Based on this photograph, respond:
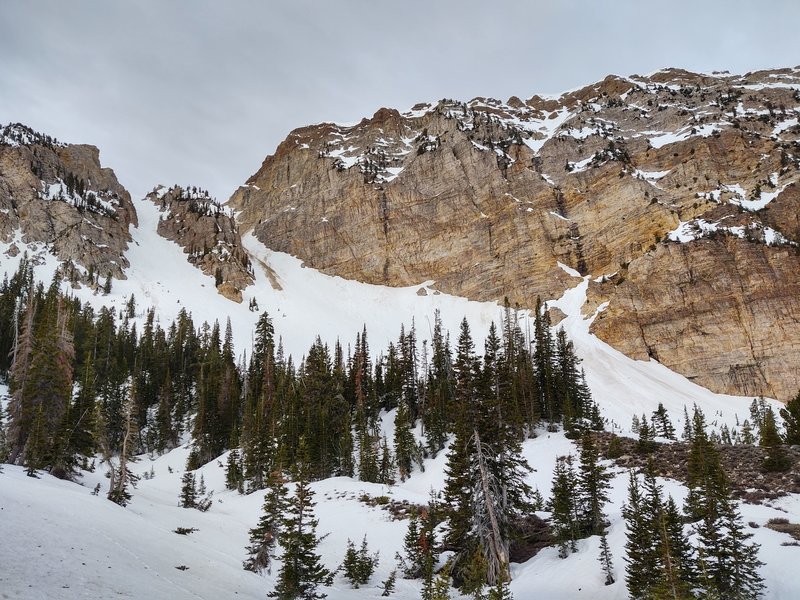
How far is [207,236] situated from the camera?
480ft

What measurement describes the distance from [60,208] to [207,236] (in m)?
36.7

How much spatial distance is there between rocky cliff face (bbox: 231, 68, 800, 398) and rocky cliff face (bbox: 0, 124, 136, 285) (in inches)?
2017

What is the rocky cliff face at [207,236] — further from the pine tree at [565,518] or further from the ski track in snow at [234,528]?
the pine tree at [565,518]

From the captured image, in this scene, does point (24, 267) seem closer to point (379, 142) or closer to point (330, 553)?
point (330, 553)

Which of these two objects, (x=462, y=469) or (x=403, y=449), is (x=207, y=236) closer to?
(x=403, y=449)

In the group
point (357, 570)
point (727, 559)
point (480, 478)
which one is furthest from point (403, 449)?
point (727, 559)

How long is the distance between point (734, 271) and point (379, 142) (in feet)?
417

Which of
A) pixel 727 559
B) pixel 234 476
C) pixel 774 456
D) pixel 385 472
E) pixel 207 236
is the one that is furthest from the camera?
pixel 207 236

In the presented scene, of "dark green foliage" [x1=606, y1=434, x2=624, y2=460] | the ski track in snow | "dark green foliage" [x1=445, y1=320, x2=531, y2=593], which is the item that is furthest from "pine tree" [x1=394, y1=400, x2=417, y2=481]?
"dark green foliage" [x1=445, y1=320, x2=531, y2=593]

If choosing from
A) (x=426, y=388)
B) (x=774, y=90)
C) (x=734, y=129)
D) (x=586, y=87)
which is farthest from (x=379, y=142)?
(x=426, y=388)

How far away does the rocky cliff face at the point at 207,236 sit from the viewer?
130m

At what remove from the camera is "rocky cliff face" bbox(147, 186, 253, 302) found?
13025 centimetres

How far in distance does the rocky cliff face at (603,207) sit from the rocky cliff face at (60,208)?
5122 centimetres

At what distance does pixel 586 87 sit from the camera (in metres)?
190
